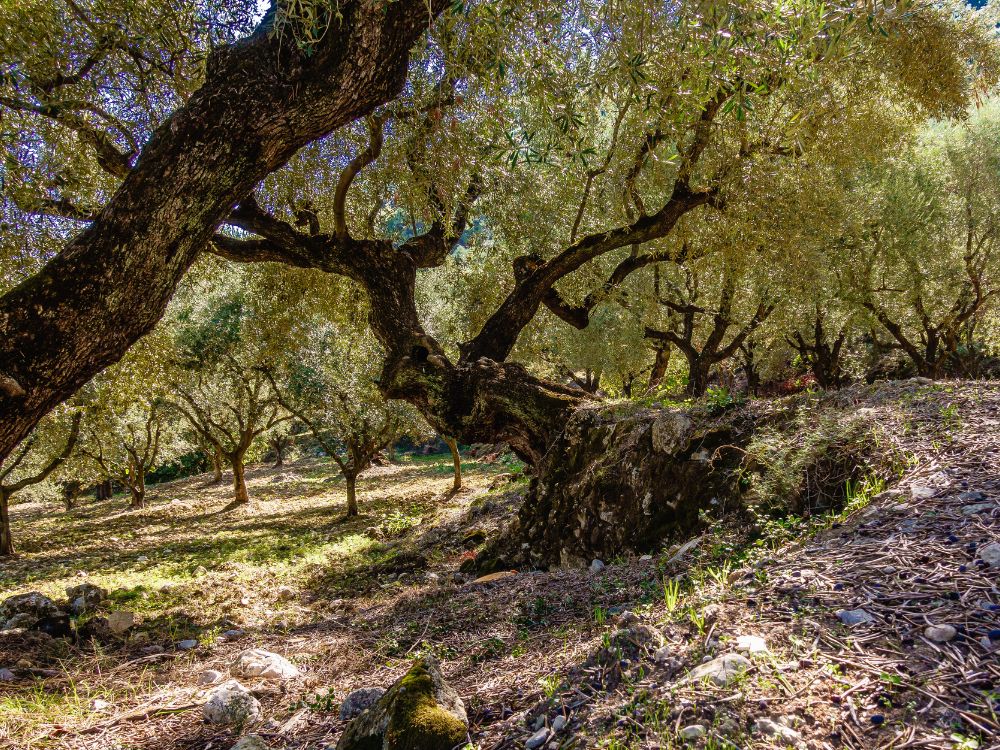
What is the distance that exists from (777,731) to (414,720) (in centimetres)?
144

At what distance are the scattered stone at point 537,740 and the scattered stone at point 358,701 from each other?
1031mm

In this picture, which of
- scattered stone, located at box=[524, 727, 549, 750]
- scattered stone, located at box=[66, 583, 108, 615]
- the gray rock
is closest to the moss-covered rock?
scattered stone, located at box=[524, 727, 549, 750]

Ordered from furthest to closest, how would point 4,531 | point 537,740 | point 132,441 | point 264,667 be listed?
point 132,441 < point 4,531 < point 264,667 < point 537,740

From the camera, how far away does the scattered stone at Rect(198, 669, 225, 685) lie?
3.82 m

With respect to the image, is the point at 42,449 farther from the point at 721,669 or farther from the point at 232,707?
the point at 721,669

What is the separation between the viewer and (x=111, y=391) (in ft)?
44.1

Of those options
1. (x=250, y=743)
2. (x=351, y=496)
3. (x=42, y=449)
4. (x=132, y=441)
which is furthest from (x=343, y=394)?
(x=250, y=743)

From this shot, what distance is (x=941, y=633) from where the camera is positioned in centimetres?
216

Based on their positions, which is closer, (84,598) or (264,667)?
(264,667)

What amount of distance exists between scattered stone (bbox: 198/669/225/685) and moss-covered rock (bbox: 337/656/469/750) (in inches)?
70.8

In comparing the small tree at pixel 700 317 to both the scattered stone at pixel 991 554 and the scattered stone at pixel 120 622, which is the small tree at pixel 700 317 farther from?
the scattered stone at pixel 120 622

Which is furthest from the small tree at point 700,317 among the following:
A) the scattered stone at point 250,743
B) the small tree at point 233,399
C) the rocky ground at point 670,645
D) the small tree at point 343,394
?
the scattered stone at point 250,743

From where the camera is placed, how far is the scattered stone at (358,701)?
296 centimetres

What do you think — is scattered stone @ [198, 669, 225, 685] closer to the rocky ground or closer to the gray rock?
the rocky ground
